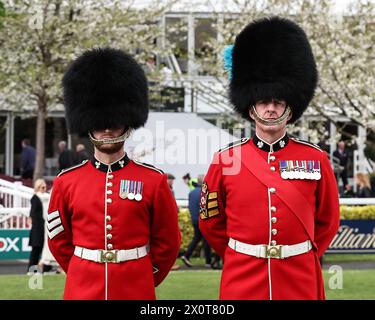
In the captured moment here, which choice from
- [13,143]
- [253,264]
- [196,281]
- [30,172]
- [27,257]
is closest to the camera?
[253,264]

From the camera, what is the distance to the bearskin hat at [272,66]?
20.7 feet

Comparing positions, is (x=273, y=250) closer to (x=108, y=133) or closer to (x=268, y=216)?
(x=268, y=216)

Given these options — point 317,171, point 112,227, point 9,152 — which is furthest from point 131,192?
point 9,152

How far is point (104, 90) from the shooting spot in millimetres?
6574

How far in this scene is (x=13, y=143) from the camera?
28703mm

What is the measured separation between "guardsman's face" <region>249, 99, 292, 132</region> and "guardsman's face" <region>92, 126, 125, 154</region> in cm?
80

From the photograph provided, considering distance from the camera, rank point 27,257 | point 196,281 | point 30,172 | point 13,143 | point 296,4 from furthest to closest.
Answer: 1. point 13,143
2. point 30,172
3. point 296,4
4. point 27,257
5. point 196,281

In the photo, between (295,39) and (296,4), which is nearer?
(295,39)

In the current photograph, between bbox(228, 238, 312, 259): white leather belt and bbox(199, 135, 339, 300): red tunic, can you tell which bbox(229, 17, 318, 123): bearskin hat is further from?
bbox(228, 238, 312, 259): white leather belt

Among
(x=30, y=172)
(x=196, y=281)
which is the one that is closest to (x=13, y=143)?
(x=30, y=172)

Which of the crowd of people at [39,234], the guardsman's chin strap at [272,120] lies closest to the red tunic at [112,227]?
the guardsman's chin strap at [272,120]

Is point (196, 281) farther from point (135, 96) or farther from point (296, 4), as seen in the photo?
point (296, 4)

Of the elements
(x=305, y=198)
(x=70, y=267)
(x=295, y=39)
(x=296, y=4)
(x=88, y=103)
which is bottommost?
(x=70, y=267)

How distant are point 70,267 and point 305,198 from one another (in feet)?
4.59
